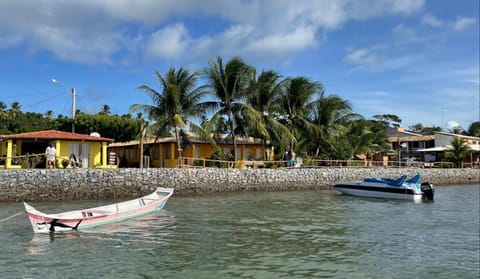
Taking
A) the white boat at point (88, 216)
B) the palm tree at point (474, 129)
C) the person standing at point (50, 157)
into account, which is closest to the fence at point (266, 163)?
the person standing at point (50, 157)

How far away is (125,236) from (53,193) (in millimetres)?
11844

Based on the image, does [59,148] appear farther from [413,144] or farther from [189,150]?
[413,144]

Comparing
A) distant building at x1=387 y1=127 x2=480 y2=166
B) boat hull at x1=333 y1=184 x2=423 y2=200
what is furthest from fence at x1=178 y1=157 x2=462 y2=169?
distant building at x1=387 y1=127 x2=480 y2=166

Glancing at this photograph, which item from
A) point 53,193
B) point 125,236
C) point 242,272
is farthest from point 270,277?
point 53,193

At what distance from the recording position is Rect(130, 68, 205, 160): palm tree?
3188cm

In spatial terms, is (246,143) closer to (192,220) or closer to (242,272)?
A: (192,220)

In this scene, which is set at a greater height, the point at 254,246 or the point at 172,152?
the point at 172,152

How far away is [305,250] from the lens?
11523 mm

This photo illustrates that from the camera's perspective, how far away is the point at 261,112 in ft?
120

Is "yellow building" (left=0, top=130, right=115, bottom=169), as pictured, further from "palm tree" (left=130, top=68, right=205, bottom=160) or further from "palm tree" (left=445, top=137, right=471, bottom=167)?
"palm tree" (left=445, top=137, right=471, bottom=167)

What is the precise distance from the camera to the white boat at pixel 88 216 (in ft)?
43.0

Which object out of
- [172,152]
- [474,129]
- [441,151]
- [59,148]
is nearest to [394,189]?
[172,152]

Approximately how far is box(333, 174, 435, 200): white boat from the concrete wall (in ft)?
17.0

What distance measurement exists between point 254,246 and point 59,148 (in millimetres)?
20531
